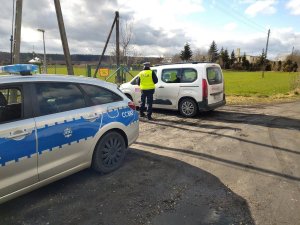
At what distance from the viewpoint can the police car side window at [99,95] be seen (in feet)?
14.9

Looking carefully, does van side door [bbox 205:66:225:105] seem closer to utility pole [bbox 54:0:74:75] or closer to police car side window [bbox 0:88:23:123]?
utility pole [bbox 54:0:74:75]

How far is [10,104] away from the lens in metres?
3.63

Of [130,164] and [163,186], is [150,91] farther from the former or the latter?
[163,186]

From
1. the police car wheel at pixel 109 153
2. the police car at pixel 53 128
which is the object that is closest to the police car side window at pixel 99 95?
the police car at pixel 53 128

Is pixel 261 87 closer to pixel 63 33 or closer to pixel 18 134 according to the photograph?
pixel 63 33

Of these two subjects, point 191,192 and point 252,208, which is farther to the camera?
point 191,192

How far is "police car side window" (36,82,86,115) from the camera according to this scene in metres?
3.83

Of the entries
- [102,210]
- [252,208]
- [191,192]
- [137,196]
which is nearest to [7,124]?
[102,210]

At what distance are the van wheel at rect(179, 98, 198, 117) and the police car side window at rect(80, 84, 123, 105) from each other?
472 cm

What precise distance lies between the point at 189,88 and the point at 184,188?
541 cm

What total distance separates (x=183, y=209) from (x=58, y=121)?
6.53 ft

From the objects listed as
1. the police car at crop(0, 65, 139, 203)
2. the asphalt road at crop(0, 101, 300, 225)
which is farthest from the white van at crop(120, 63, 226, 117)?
the police car at crop(0, 65, 139, 203)

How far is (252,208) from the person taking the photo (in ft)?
12.3

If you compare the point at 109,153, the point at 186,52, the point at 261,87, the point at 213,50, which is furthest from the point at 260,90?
the point at 213,50
